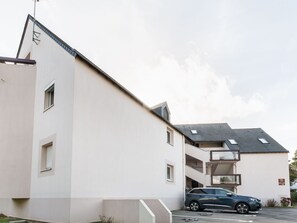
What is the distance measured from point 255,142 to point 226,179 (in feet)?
24.7

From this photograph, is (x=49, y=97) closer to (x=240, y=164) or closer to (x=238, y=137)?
(x=240, y=164)

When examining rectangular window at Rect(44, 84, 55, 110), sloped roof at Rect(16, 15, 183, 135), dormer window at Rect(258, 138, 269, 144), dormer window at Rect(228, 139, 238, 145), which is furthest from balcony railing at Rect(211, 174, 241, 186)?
rectangular window at Rect(44, 84, 55, 110)

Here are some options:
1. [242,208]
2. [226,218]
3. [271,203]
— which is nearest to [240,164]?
[271,203]

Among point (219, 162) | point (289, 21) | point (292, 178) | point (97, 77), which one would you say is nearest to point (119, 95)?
point (97, 77)

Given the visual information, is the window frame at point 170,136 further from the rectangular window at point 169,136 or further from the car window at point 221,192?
the car window at point 221,192

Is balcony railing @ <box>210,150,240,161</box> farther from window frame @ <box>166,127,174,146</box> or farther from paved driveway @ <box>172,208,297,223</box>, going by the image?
paved driveway @ <box>172,208,297,223</box>

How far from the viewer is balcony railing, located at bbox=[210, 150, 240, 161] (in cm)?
2832

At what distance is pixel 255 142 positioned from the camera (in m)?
32.7

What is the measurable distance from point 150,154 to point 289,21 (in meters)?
9.64

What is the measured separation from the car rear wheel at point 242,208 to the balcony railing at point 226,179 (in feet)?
29.2

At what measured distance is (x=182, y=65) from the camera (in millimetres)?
16750

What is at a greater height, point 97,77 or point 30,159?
point 97,77

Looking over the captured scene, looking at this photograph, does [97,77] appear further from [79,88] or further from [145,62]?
[145,62]

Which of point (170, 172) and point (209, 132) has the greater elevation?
point (209, 132)
